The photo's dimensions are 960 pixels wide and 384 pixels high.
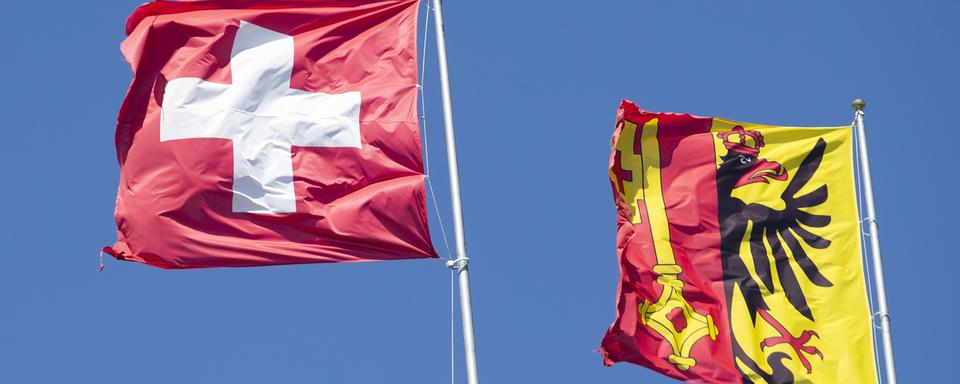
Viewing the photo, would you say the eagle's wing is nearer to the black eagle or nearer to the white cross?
the black eagle

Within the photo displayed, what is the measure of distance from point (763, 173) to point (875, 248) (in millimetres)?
2157

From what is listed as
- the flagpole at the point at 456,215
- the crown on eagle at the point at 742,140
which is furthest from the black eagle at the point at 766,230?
the flagpole at the point at 456,215

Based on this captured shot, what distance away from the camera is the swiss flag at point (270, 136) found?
21.7 meters

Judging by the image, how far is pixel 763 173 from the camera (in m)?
26.0

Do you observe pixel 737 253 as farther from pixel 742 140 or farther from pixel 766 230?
pixel 742 140

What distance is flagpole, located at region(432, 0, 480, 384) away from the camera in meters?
19.8

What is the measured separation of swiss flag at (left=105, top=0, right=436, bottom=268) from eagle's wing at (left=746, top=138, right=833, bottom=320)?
609 centimetres

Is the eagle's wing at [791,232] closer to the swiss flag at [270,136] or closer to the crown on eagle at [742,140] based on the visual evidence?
the crown on eagle at [742,140]

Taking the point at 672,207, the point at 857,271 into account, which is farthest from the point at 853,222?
the point at 672,207

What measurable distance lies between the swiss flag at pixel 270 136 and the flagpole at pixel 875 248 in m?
6.88

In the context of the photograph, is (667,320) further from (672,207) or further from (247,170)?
(247,170)

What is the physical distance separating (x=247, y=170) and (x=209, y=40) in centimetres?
208

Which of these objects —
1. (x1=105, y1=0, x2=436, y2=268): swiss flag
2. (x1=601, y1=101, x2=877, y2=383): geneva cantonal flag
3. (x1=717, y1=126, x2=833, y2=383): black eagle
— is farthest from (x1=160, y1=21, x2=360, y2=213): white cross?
(x1=717, y1=126, x2=833, y2=383): black eagle

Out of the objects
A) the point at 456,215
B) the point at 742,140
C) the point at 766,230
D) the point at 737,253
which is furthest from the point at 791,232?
the point at 456,215
